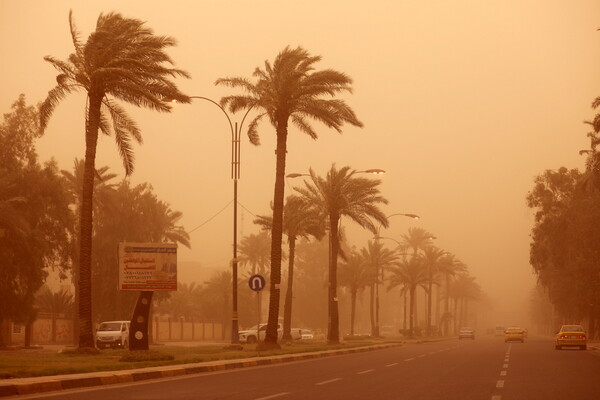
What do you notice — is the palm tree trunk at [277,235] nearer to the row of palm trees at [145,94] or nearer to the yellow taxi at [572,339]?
the row of palm trees at [145,94]

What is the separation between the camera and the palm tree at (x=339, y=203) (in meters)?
59.7

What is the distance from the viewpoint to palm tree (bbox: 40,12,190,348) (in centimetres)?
3641

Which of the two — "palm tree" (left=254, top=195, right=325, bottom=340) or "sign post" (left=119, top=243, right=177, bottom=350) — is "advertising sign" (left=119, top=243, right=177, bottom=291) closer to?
"sign post" (left=119, top=243, right=177, bottom=350)

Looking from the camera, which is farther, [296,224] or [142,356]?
[296,224]

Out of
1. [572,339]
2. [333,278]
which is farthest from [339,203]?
[572,339]

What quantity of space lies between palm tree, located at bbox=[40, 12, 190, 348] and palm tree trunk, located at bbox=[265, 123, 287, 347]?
7.29 metres

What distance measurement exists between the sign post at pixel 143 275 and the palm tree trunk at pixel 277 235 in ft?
42.0

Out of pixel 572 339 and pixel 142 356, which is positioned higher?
pixel 142 356

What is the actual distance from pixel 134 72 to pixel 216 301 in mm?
73117

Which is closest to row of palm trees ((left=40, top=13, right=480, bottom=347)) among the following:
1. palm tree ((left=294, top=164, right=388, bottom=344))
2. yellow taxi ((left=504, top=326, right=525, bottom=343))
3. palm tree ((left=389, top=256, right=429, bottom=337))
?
palm tree ((left=294, top=164, right=388, bottom=344))

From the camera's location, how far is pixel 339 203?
60.0 metres

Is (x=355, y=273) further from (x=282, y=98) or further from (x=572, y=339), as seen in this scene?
(x=282, y=98)

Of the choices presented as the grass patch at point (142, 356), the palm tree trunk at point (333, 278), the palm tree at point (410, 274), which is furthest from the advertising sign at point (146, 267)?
the palm tree at point (410, 274)

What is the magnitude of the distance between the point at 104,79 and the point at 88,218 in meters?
5.65
